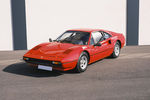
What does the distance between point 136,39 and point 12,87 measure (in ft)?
27.2

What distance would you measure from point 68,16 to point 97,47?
4488 mm

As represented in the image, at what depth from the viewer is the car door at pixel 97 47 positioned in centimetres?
629

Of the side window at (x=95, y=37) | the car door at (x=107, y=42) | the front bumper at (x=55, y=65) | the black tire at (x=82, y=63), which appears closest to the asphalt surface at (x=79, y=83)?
the black tire at (x=82, y=63)

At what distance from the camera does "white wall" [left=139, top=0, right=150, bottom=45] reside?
1116 cm

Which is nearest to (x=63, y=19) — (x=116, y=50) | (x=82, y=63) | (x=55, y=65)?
(x=116, y=50)

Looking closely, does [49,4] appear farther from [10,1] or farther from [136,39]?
[136,39]

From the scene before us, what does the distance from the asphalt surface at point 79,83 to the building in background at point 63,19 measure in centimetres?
337

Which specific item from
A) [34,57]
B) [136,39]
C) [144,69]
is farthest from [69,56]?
[136,39]

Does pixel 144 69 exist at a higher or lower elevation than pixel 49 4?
lower

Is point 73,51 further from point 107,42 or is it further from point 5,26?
point 5,26

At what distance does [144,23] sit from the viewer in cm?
1130

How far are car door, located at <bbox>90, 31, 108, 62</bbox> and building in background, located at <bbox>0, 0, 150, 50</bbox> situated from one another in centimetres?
384

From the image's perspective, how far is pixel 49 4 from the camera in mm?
10156

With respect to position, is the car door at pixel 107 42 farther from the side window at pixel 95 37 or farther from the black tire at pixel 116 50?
the black tire at pixel 116 50
